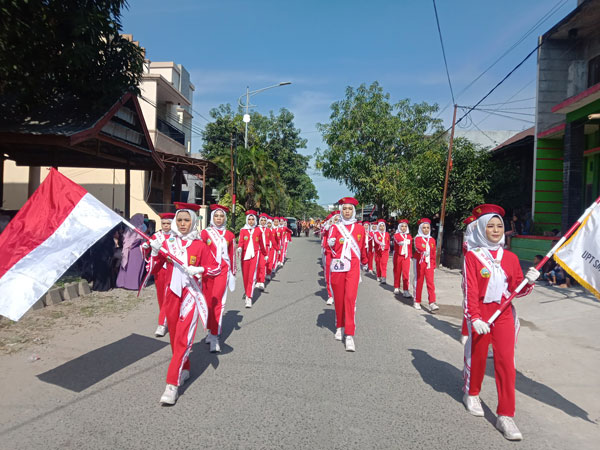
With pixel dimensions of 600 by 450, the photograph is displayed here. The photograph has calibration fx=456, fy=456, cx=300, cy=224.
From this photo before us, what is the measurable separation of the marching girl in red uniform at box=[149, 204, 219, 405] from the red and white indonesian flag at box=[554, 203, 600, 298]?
134 inches

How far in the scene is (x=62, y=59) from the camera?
383 inches

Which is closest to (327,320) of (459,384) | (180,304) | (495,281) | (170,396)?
(459,384)

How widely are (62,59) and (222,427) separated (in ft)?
30.0

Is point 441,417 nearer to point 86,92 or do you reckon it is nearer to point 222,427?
point 222,427

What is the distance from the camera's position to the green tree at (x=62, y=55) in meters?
8.66

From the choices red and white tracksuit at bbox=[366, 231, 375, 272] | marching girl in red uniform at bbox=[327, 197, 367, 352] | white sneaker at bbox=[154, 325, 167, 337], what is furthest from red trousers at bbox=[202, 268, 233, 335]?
red and white tracksuit at bbox=[366, 231, 375, 272]

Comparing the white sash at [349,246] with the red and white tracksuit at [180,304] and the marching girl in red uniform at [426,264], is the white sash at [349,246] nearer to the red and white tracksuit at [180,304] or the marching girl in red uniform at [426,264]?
the red and white tracksuit at [180,304]

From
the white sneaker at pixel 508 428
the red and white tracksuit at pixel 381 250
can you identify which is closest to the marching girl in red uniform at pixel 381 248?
the red and white tracksuit at pixel 381 250

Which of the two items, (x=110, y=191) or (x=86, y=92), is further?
(x=110, y=191)

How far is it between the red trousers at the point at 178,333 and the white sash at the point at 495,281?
2688mm

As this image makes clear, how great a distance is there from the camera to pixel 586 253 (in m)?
4.07

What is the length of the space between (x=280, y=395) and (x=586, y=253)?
3075 mm

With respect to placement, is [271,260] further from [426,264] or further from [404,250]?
[426,264]

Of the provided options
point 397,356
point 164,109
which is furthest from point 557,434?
point 164,109
